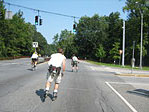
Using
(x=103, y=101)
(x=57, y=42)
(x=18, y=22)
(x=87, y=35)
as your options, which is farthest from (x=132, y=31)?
(x=57, y=42)

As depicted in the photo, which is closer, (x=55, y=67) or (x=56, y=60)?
(x=55, y=67)

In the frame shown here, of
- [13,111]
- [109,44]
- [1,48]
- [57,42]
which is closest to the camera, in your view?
[13,111]

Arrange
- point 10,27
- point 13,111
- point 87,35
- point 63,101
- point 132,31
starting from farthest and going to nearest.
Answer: point 87,35 → point 10,27 → point 132,31 → point 63,101 → point 13,111

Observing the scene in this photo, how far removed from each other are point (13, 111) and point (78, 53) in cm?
8423

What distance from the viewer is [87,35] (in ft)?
272

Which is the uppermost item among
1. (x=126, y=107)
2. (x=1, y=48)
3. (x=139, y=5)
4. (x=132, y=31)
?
(x=139, y=5)

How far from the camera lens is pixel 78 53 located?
89.8m

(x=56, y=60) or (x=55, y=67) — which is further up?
(x=56, y=60)

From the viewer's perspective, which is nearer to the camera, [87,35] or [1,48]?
[1,48]

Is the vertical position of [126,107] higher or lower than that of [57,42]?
lower

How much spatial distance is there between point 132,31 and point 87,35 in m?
33.1

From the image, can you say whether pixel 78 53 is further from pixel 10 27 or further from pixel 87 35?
pixel 10 27

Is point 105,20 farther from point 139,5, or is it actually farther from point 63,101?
point 63,101

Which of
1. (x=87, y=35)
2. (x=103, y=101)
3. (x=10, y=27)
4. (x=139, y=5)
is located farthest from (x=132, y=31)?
(x=103, y=101)
